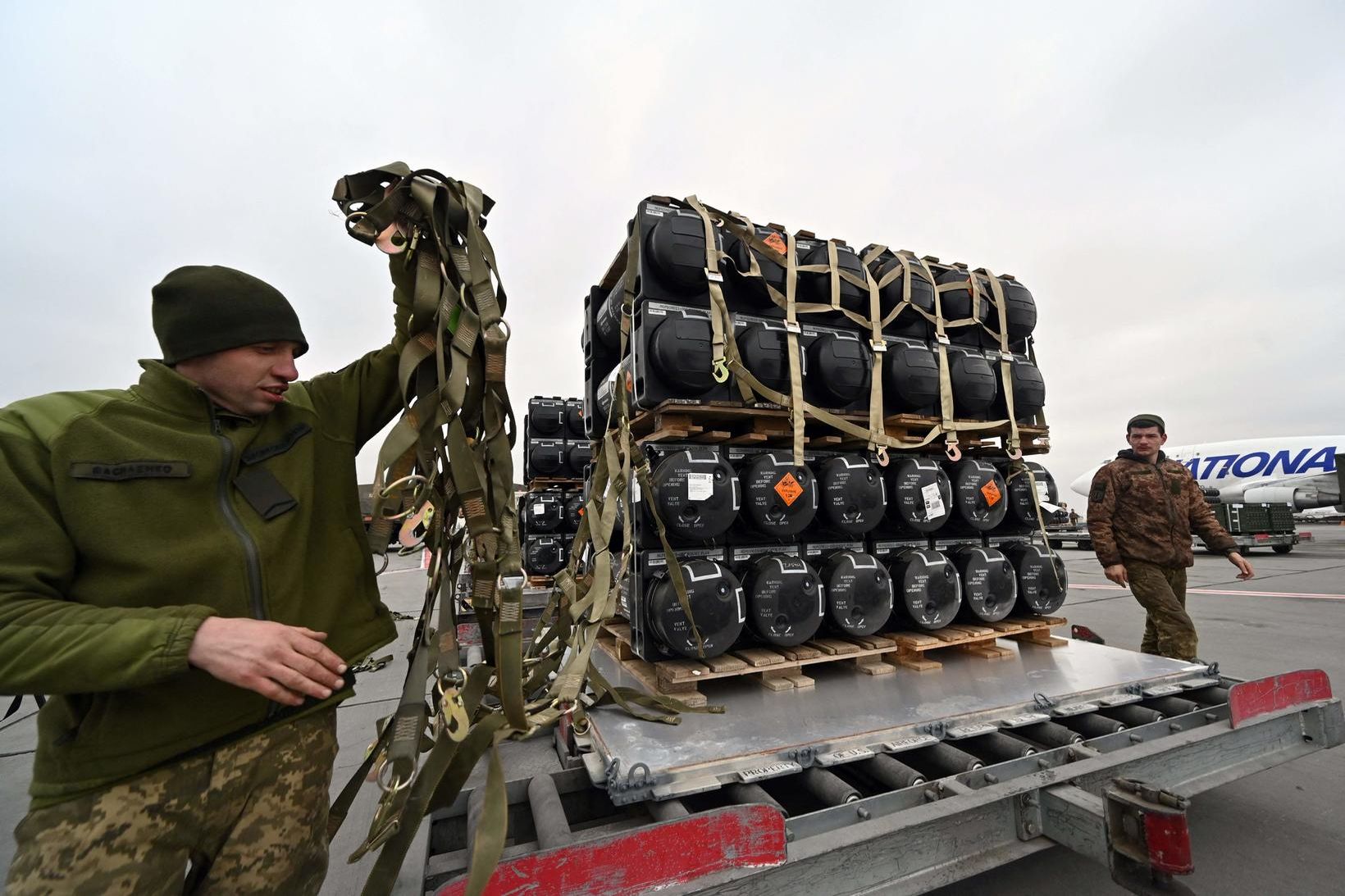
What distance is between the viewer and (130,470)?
1321mm

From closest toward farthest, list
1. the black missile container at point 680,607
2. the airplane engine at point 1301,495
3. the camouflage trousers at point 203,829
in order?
the camouflage trousers at point 203,829 → the black missile container at point 680,607 → the airplane engine at point 1301,495

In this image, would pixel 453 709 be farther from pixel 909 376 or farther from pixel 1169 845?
pixel 909 376

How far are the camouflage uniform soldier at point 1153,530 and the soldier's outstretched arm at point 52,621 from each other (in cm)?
512

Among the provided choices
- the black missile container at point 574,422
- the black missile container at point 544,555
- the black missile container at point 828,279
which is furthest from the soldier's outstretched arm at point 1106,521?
the black missile container at point 574,422

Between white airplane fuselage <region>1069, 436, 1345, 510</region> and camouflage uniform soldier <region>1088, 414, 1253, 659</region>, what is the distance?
2010 centimetres

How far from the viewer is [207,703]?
53.3 inches

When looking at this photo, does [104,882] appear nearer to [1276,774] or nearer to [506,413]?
[506,413]

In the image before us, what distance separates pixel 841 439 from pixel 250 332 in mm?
3008

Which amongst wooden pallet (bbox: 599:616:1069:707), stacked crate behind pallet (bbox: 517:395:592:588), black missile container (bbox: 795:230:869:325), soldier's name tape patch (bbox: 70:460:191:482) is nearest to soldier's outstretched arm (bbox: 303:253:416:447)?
soldier's name tape patch (bbox: 70:460:191:482)

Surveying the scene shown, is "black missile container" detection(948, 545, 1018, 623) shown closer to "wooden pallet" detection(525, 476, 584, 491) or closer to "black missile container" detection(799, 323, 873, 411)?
"black missile container" detection(799, 323, 873, 411)

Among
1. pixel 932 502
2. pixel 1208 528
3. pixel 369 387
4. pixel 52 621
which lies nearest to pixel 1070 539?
pixel 1208 528

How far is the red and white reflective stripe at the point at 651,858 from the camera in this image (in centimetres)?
133

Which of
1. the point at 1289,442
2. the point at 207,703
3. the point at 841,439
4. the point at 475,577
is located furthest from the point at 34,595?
the point at 1289,442

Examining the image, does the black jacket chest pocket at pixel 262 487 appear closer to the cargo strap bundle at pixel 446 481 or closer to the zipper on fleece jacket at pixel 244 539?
the zipper on fleece jacket at pixel 244 539
